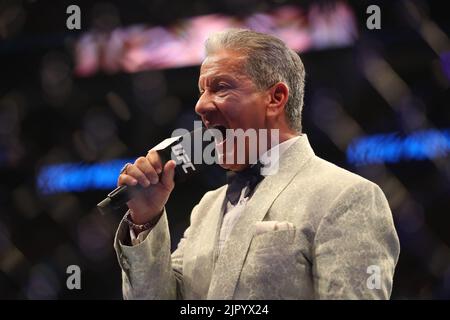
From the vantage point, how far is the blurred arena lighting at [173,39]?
1.62 m

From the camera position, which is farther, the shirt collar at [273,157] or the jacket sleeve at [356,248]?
the shirt collar at [273,157]

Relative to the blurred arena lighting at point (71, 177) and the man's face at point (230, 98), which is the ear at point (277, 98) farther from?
the blurred arena lighting at point (71, 177)

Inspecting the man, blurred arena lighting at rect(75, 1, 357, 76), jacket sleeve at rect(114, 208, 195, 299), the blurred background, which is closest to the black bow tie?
the man

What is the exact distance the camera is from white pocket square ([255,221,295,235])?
2.64 feet

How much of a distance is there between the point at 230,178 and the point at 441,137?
72 centimetres

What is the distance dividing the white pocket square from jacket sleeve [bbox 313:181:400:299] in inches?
1.5

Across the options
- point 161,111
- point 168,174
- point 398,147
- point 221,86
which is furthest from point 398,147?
point 168,174

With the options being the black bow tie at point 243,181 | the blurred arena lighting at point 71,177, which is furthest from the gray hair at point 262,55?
the blurred arena lighting at point 71,177

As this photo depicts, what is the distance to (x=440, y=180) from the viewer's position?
1476 millimetres

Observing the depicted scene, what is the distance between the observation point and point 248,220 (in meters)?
0.84

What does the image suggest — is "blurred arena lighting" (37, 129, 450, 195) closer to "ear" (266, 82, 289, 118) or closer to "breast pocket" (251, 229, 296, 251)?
"ear" (266, 82, 289, 118)

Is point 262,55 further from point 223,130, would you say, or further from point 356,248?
point 356,248
